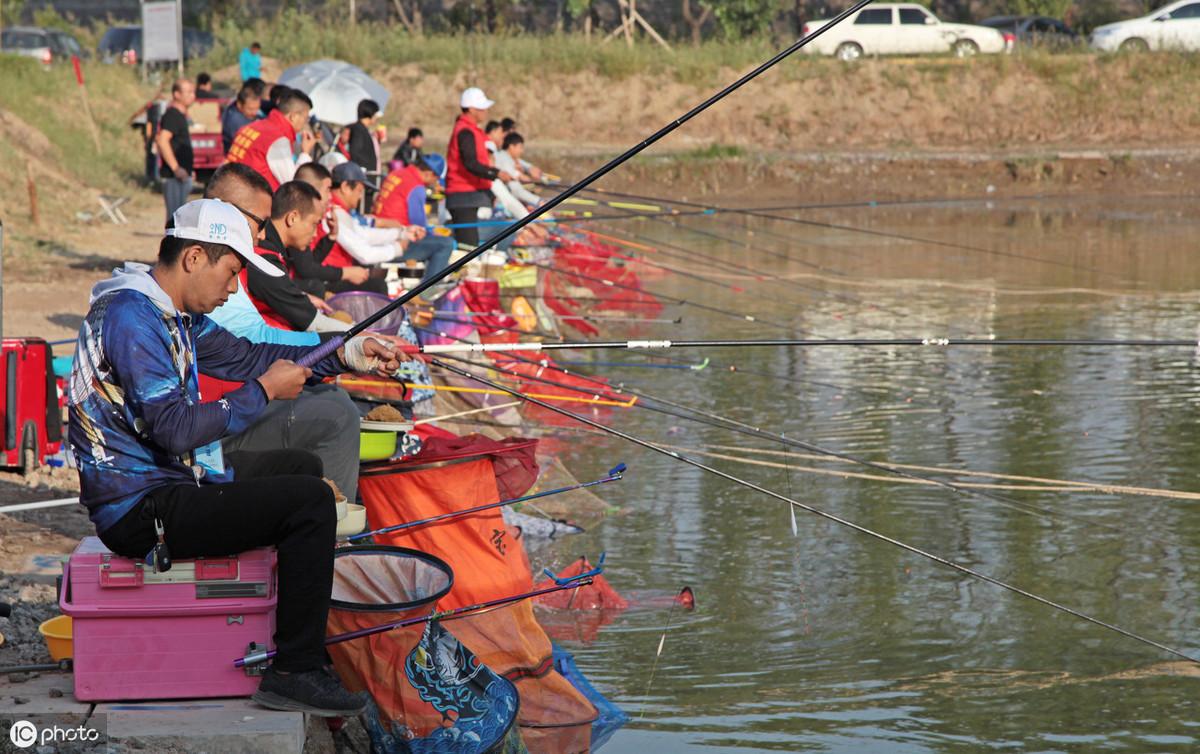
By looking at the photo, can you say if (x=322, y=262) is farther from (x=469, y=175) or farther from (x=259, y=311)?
(x=469, y=175)

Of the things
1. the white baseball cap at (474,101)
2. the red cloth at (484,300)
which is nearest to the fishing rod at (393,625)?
the red cloth at (484,300)

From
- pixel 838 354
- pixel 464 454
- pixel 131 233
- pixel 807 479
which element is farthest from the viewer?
pixel 131 233

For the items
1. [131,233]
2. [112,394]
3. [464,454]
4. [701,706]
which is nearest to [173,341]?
[112,394]

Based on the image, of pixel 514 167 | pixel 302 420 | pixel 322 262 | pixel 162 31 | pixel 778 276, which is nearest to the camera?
pixel 302 420

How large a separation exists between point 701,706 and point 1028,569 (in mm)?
1986

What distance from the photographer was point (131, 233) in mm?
16844

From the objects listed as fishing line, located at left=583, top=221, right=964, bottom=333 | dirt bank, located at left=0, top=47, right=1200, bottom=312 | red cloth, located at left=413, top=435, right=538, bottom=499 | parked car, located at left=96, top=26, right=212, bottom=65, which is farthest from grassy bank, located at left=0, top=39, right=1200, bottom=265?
red cloth, located at left=413, top=435, right=538, bottom=499

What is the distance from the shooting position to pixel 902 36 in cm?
3050

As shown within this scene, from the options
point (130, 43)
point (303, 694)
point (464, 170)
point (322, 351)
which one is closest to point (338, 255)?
point (464, 170)

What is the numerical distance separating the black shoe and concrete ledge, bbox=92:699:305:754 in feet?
0.09

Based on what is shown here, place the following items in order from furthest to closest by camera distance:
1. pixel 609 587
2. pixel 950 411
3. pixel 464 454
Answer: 1. pixel 950 411
2. pixel 609 587
3. pixel 464 454

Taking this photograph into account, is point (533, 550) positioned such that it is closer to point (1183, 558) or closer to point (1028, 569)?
point (1028, 569)

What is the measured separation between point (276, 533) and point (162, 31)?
19365mm

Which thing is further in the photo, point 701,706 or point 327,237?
point 327,237
